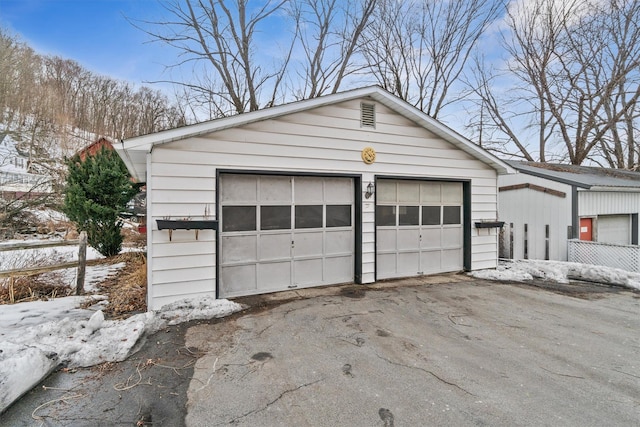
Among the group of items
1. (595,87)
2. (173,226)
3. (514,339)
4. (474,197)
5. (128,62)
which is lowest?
(514,339)

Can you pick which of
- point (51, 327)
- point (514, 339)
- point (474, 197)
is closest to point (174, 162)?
point (51, 327)

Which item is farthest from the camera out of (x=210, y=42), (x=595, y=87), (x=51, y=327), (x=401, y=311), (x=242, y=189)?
(x=595, y=87)

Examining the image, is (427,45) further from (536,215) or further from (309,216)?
(309,216)

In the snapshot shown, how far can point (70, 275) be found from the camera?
6602mm

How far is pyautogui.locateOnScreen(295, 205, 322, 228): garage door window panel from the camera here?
577 cm

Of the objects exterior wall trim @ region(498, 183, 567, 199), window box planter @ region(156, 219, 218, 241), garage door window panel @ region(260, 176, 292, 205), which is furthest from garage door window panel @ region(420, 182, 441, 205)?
window box planter @ region(156, 219, 218, 241)

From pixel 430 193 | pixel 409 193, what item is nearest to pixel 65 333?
pixel 409 193

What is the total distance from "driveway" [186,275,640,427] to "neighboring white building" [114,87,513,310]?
93 cm

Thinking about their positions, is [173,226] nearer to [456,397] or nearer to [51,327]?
[51,327]

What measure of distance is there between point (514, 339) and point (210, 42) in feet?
48.7

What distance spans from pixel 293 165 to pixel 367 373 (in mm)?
3641

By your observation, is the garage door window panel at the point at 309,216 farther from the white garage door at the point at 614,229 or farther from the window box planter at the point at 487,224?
the white garage door at the point at 614,229

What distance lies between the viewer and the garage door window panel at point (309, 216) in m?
5.77

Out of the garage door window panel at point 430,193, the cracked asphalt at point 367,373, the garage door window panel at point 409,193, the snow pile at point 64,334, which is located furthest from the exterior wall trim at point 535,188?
the snow pile at point 64,334
